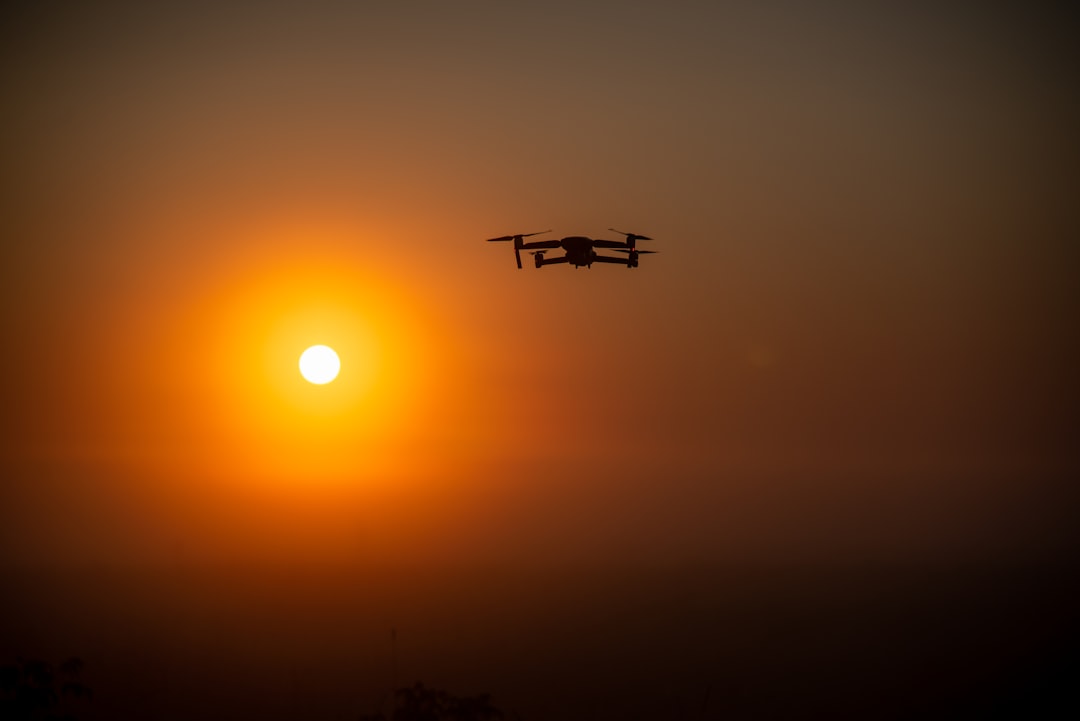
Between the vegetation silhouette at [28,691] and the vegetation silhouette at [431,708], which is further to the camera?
the vegetation silhouette at [431,708]

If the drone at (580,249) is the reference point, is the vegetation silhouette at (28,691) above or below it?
below

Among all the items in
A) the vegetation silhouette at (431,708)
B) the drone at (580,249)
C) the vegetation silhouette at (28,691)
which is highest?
the drone at (580,249)

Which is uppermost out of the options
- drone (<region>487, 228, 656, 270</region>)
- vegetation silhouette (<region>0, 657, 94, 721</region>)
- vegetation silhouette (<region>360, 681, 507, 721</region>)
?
drone (<region>487, 228, 656, 270</region>)

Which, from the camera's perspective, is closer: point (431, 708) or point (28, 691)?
point (28, 691)

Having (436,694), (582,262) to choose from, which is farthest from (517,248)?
(436,694)

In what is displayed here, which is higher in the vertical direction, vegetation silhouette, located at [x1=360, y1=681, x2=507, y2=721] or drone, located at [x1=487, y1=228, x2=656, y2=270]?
drone, located at [x1=487, y1=228, x2=656, y2=270]

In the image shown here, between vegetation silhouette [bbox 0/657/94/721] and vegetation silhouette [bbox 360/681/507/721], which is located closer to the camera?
vegetation silhouette [bbox 0/657/94/721]

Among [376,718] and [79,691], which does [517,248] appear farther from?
[79,691]

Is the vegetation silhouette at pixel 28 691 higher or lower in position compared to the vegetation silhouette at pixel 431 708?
higher

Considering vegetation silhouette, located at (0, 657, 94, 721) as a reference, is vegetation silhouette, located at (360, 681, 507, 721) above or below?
below

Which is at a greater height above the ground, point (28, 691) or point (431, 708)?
point (28, 691)

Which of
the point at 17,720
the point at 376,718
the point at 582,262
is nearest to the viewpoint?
the point at 17,720
